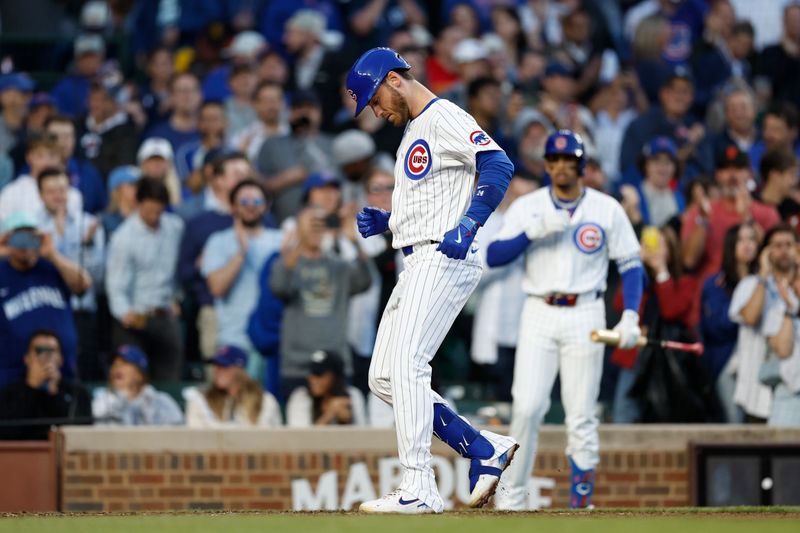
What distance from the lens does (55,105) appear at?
1191cm

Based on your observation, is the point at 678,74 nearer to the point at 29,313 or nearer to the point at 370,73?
the point at 29,313

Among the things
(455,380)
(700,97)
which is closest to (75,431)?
(455,380)

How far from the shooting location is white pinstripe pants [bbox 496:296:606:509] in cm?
872

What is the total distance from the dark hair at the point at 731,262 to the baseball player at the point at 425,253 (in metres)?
4.04

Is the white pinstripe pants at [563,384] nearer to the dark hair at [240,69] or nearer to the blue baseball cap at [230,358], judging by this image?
the blue baseball cap at [230,358]

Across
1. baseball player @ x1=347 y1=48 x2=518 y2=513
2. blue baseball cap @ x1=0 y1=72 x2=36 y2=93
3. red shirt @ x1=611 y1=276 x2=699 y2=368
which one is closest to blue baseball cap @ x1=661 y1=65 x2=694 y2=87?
red shirt @ x1=611 y1=276 x2=699 y2=368

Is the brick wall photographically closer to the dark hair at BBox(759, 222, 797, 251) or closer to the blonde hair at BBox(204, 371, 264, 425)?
the blonde hair at BBox(204, 371, 264, 425)

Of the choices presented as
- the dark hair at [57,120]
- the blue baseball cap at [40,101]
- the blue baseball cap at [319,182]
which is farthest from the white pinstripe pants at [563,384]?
the blue baseball cap at [40,101]

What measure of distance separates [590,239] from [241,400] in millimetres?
2784

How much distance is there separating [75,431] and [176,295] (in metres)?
1.41

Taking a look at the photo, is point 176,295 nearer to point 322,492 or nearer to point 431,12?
point 322,492

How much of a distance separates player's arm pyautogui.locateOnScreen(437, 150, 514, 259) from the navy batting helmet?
0.53 metres

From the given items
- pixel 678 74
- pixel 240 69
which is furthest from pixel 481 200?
pixel 678 74

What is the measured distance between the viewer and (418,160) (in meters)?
6.86
